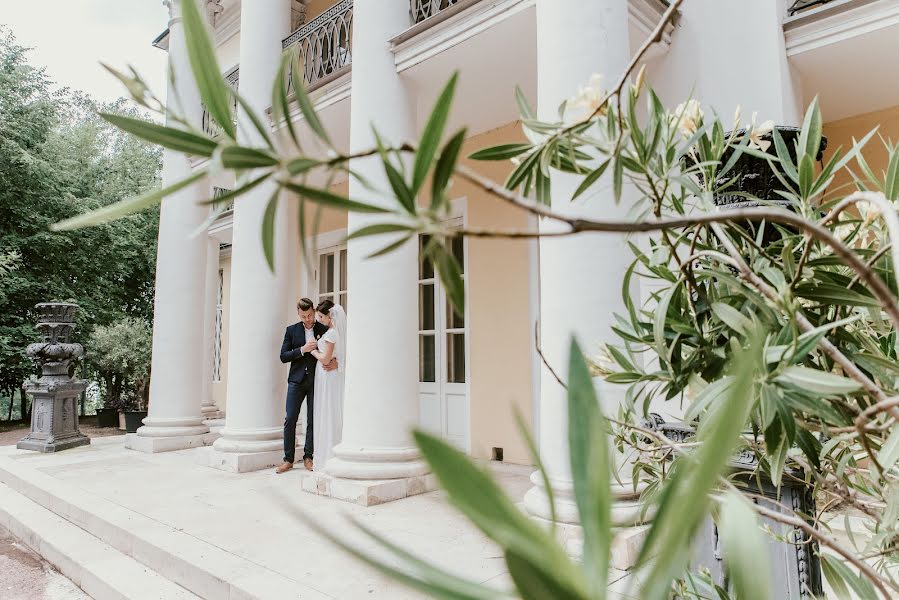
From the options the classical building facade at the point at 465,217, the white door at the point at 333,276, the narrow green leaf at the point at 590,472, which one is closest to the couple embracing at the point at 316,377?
the classical building facade at the point at 465,217

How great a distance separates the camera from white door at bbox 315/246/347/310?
375 inches

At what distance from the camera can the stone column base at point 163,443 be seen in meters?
8.02

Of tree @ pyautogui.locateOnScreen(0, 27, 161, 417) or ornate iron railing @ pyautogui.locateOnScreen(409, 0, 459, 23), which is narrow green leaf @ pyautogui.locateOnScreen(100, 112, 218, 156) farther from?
→ tree @ pyautogui.locateOnScreen(0, 27, 161, 417)

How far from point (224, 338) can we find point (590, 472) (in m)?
14.0

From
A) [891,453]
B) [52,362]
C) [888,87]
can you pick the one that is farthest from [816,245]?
[52,362]

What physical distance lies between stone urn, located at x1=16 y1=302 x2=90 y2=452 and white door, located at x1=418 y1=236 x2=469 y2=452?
5.60 m

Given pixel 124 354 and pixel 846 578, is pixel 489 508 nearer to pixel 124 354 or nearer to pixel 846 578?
pixel 846 578

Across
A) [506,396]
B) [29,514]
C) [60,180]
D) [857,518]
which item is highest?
[60,180]

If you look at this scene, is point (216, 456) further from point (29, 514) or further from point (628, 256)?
point (628, 256)

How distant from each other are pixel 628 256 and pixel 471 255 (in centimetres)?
419

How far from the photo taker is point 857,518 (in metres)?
3.88

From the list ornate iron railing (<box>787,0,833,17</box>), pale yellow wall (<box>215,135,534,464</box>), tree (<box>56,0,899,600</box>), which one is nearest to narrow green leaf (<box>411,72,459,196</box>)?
tree (<box>56,0,899,600</box>)

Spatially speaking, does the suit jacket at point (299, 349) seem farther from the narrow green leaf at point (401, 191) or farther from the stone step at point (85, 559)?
the narrow green leaf at point (401, 191)

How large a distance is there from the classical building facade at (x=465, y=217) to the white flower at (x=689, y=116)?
53cm
